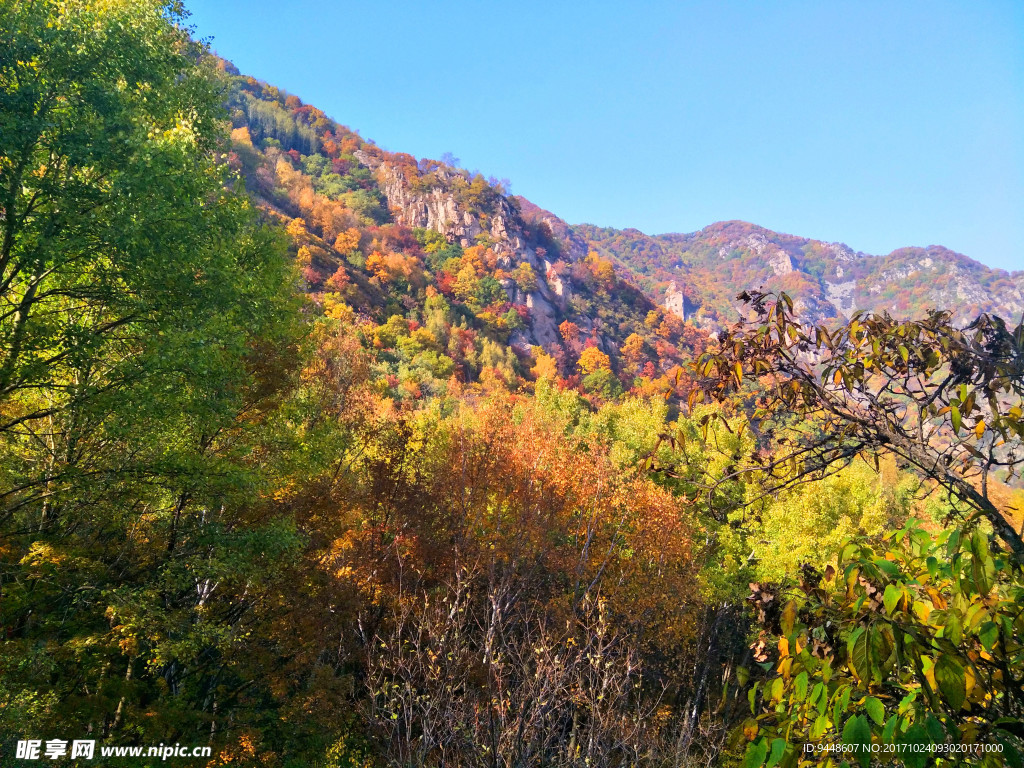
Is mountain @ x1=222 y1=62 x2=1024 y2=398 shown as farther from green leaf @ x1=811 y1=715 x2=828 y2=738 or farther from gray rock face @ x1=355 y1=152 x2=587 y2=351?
green leaf @ x1=811 y1=715 x2=828 y2=738

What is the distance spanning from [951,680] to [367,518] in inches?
513

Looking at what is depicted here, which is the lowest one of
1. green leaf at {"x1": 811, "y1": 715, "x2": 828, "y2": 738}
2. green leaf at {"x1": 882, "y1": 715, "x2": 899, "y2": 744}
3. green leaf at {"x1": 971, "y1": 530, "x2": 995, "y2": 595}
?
green leaf at {"x1": 811, "y1": 715, "x2": 828, "y2": 738}

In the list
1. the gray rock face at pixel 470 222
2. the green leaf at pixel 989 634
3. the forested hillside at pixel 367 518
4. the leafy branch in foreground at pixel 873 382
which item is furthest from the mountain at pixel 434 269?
the green leaf at pixel 989 634

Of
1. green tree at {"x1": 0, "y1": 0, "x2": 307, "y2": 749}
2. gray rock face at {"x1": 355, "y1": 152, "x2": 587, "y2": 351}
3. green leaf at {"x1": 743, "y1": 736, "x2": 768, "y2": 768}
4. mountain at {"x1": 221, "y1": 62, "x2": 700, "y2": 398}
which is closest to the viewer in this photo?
green leaf at {"x1": 743, "y1": 736, "x2": 768, "y2": 768}

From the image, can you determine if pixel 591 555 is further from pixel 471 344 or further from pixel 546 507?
pixel 471 344

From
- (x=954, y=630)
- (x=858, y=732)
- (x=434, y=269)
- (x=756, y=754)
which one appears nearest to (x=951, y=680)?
(x=954, y=630)

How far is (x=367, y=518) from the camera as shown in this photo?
43.9 ft

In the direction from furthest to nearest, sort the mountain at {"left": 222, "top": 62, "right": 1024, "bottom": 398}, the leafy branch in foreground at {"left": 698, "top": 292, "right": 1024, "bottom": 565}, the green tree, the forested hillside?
the mountain at {"left": 222, "top": 62, "right": 1024, "bottom": 398}, the green tree, the leafy branch in foreground at {"left": 698, "top": 292, "right": 1024, "bottom": 565}, the forested hillside

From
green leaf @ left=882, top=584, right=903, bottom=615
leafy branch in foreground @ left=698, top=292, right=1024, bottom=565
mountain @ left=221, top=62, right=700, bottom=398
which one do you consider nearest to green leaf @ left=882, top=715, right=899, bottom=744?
green leaf @ left=882, top=584, right=903, bottom=615

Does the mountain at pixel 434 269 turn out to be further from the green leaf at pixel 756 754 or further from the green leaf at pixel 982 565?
the green leaf at pixel 982 565

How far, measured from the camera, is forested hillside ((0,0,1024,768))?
1.95 metres

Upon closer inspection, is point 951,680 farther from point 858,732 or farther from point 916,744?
point 858,732

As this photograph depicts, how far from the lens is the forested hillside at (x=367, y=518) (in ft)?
6.40

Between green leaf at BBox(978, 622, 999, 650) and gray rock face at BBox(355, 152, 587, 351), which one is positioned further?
gray rock face at BBox(355, 152, 587, 351)
